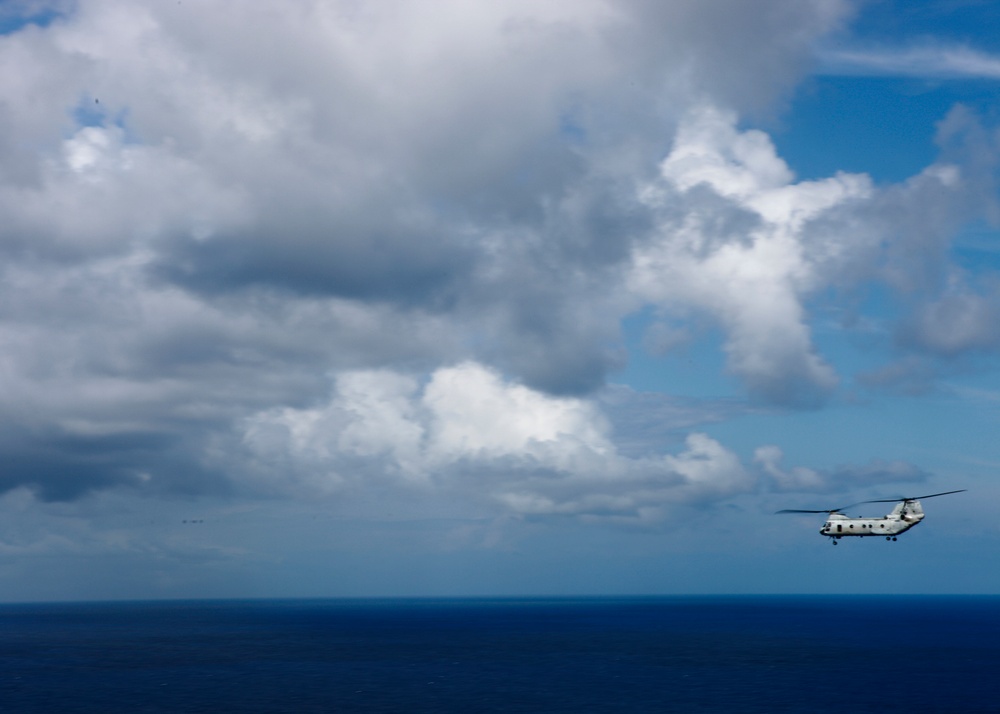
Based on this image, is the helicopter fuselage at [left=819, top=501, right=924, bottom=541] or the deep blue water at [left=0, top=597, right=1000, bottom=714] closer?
the deep blue water at [left=0, top=597, right=1000, bottom=714]

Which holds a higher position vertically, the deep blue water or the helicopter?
the helicopter

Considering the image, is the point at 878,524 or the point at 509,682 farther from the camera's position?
the point at 509,682

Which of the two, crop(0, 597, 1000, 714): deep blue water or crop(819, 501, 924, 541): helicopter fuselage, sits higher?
crop(819, 501, 924, 541): helicopter fuselage

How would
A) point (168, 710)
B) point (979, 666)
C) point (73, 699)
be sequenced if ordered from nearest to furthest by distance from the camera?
point (168, 710) → point (73, 699) → point (979, 666)

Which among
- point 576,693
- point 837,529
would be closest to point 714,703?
point 576,693

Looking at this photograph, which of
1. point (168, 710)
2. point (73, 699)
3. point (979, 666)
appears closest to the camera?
point (168, 710)

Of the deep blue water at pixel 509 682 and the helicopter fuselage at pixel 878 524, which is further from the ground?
the helicopter fuselage at pixel 878 524

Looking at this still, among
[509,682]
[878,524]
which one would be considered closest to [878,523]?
[878,524]

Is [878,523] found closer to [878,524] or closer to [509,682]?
[878,524]

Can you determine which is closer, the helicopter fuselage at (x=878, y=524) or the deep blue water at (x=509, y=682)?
the deep blue water at (x=509, y=682)

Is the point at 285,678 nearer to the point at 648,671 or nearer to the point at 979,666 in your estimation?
the point at 648,671

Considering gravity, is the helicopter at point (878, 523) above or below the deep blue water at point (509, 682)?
above
